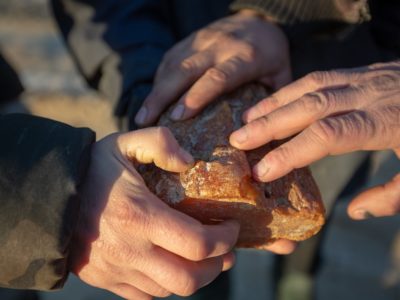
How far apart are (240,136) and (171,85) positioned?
0.31 metres

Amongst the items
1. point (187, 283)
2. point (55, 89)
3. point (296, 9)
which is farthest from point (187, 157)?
point (55, 89)

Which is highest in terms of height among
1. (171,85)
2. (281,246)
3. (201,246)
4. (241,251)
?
(171,85)

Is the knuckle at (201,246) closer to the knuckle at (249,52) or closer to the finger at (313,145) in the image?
the finger at (313,145)

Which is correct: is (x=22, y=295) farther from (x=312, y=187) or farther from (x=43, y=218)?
(x=312, y=187)

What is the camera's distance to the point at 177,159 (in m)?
1.13

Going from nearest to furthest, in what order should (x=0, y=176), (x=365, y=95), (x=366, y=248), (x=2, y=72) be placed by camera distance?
1. (x=0, y=176)
2. (x=365, y=95)
3. (x=2, y=72)
4. (x=366, y=248)

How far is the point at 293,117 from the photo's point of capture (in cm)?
124

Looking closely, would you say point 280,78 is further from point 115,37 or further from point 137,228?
point 137,228

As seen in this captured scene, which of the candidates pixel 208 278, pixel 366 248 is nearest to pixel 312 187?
pixel 208 278

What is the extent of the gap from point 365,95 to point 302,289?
1.72m

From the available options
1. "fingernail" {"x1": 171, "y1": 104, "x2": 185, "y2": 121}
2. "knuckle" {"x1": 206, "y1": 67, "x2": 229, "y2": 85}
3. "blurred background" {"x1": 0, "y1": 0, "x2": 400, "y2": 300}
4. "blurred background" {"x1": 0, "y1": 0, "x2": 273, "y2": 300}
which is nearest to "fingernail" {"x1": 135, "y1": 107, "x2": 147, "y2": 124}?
"fingernail" {"x1": 171, "y1": 104, "x2": 185, "y2": 121}

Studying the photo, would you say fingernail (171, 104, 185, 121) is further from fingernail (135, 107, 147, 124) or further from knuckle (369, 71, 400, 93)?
knuckle (369, 71, 400, 93)

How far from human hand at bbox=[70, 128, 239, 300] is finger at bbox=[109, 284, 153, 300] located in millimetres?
47

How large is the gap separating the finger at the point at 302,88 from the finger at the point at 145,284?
47cm
